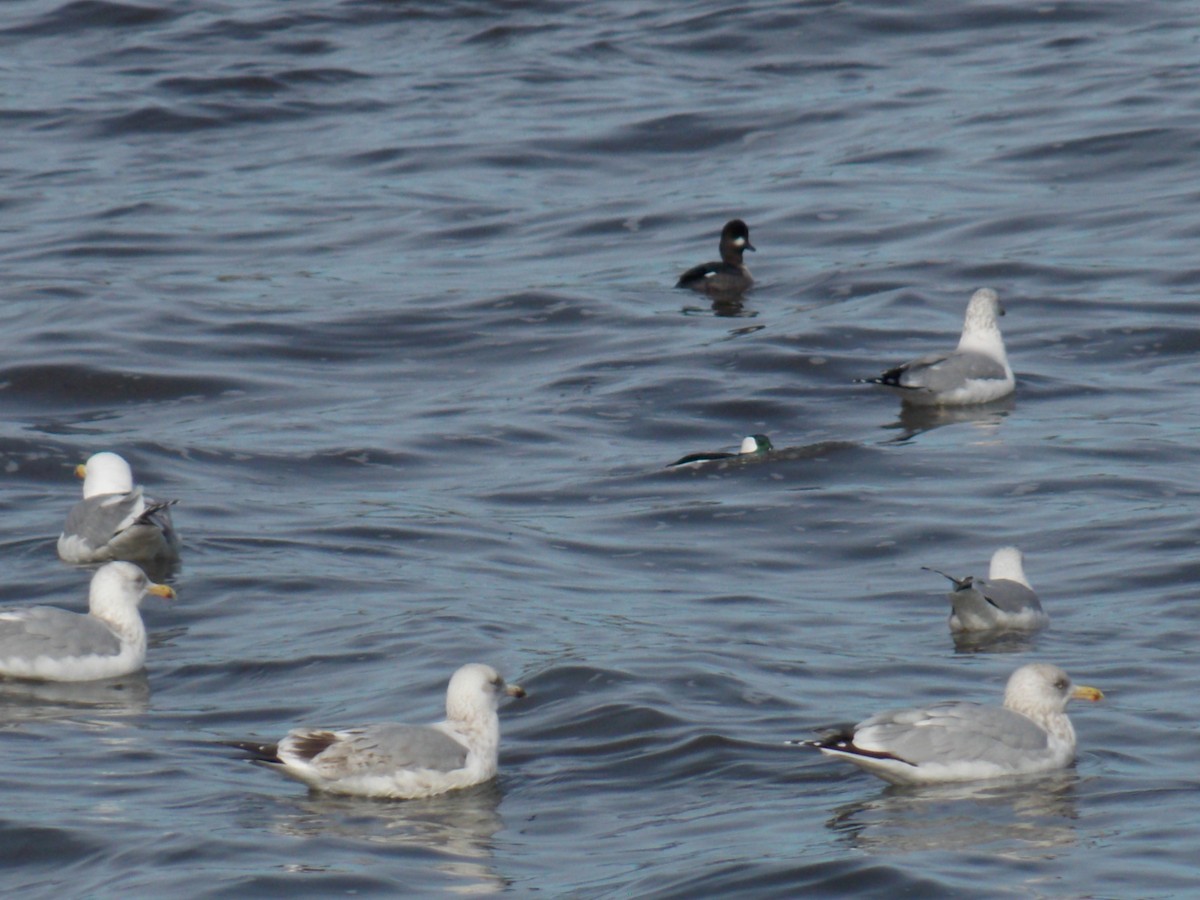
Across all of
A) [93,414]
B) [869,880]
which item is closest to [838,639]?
[869,880]

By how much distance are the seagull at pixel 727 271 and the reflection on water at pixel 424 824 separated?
12879mm

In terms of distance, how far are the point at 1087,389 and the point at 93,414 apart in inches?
333

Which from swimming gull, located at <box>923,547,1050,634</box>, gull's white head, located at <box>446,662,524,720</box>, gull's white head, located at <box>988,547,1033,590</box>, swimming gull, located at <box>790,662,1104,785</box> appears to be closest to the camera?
swimming gull, located at <box>790,662,1104,785</box>

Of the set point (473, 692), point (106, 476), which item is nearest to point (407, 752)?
point (473, 692)

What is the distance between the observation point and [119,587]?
11.5 m

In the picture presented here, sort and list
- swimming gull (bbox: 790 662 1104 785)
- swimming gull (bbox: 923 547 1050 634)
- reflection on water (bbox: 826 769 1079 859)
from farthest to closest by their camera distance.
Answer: swimming gull (bbox: 923 547 1050 634), swimming gull (bbox: 790 662 1104 785), reflection on water (bbox: 826 769 1079 859)

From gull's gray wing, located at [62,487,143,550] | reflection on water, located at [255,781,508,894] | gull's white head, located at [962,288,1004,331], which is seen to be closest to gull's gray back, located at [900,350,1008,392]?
gull's white head, located at [962,288,1004,331]

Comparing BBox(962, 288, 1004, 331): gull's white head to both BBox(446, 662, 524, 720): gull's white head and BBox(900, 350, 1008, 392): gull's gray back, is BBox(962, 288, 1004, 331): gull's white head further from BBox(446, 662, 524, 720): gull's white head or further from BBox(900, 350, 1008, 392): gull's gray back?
BBox(446, 662, 524, 720): gull's white head

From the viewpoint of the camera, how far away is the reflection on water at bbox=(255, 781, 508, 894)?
8.32 meters

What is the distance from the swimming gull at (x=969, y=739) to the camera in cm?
881

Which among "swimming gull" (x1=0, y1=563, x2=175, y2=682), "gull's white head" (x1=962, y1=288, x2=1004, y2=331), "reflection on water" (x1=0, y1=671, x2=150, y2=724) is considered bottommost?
"gull's white head" (x1=962, y1=288, x2=1004, y2=331)

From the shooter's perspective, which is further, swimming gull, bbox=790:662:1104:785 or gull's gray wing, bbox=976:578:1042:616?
gull's gray wing, bbox=976:578:1042:616

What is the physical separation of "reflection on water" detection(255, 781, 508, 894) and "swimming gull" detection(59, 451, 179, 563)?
4.37m

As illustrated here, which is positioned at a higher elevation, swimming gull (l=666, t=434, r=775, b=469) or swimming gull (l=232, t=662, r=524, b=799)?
swimming gull (l=232, t=662, r=524, b=799)
